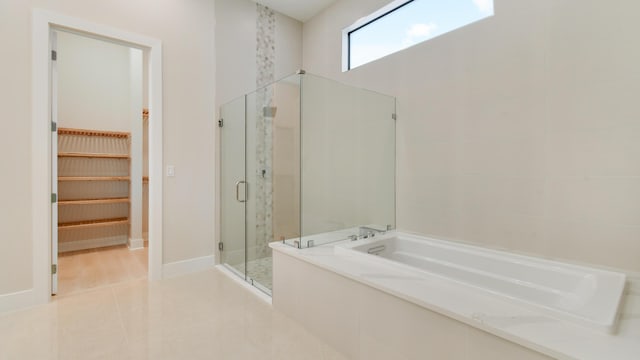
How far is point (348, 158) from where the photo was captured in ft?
8.96

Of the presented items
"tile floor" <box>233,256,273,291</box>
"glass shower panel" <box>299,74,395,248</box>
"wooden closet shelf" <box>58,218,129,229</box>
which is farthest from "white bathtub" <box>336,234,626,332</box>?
"wooden closet shelf" <box>58,218,129,229</box>

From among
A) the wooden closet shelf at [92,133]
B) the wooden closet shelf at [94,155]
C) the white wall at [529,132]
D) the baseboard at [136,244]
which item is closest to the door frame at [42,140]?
the baseboard at [136,244]

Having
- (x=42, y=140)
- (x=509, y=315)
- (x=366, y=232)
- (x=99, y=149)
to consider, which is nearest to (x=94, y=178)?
(x=99, y=149)

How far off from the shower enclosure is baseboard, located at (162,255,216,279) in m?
0.16

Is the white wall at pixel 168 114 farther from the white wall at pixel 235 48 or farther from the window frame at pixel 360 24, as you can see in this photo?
the window frame at pixel 360 24

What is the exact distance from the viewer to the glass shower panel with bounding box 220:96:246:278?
10.1 ft

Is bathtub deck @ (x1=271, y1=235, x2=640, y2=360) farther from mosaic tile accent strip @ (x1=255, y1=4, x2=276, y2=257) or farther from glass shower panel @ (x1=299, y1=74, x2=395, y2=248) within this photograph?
mosaic tile accent strip @ (x1=255, y1=4, x2=276, y2=257)

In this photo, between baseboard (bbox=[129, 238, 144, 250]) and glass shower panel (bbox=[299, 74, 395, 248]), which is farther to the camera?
baseboard (bbox=[129, 238, 144, 250])

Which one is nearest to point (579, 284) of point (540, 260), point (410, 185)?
point (540, 260)

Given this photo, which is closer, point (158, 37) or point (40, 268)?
point (40, 268)

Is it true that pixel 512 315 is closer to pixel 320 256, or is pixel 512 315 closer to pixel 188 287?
pixel 320 256

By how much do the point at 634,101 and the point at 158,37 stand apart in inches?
144

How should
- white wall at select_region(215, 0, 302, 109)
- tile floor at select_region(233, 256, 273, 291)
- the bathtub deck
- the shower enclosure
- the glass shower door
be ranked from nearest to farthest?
1. the bathtub deck
2. the shower enclosure
3. tile floor at select_region(233, 256, 273, 291)
4. the glass shower door
5. white wall at select_region(215, 0, 302, 109)

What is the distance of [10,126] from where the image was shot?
2.20 m
